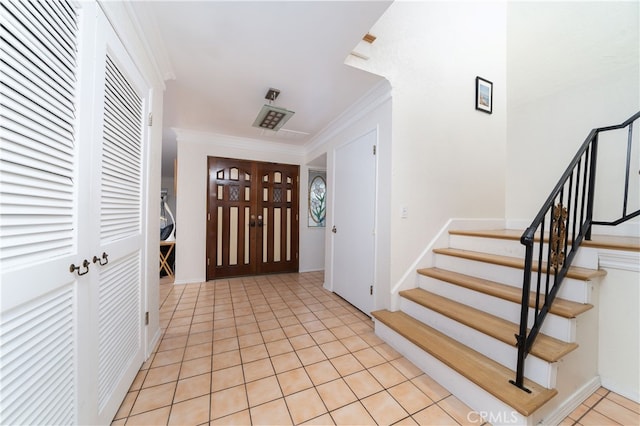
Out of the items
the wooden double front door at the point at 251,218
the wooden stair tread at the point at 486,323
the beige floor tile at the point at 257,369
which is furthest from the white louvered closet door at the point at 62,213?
the wooden double front door at the point at 251,218

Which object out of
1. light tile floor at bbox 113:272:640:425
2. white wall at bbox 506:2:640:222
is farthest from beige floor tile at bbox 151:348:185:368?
white wall at bbox 506:2:640:222

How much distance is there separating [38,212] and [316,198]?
393 cm

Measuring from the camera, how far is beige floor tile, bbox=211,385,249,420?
4.29 feet

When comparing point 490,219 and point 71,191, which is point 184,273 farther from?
point 490,219

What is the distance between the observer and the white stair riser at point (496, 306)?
54.1 inches

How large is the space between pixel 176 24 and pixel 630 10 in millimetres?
3924

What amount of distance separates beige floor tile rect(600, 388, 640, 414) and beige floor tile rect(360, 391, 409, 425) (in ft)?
4.39

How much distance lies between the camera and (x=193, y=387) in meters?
1.49

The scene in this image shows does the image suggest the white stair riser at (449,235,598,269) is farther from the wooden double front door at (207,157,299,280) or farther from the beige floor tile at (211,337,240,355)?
the wooden double front door at (207,157,299,280)

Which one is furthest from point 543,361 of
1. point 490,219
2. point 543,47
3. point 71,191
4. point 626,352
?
point 543,47

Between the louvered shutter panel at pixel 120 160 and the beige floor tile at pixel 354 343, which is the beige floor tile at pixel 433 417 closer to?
the beige floor tile at pixel 354 343

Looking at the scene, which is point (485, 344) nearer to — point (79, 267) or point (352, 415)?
point (352, 415)

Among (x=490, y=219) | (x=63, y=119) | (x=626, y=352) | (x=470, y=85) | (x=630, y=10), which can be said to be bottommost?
(x=626, y=352)

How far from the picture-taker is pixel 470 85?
9.11 feet
